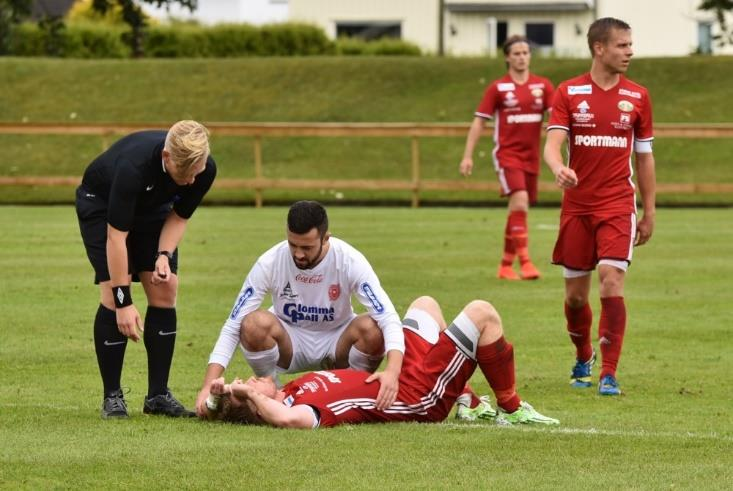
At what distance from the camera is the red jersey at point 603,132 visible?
1023cm

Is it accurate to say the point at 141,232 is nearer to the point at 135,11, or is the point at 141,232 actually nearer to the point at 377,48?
the point at 135,11

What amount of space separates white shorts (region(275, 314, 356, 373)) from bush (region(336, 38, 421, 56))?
138 feet

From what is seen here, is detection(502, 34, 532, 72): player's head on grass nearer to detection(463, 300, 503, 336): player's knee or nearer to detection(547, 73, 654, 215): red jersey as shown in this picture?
detection(547, 73, 654, 215): red jersey

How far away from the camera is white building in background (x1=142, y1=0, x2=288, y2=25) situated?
6581cm

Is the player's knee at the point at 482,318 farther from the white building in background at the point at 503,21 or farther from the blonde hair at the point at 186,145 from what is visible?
the white building in background at the point at 503,21

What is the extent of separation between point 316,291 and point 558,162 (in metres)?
2.17

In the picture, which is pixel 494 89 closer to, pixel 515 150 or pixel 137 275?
pixel 515 150

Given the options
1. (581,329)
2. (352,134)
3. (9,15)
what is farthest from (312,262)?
(9,15)

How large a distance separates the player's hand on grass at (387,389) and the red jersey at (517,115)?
9152mm

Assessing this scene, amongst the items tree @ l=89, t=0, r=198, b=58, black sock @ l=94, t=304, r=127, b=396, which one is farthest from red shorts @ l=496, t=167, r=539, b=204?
tree @ l=89, t=0, r=198, b=58

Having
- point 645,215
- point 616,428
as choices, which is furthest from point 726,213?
point 616,428

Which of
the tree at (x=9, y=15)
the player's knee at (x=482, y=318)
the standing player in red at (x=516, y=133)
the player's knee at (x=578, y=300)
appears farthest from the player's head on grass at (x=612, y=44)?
the tree at (x=9, y=15)

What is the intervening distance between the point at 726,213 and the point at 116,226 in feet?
67.9

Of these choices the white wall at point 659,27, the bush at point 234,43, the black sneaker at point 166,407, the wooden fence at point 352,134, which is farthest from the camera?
the white wall at point 659,27
